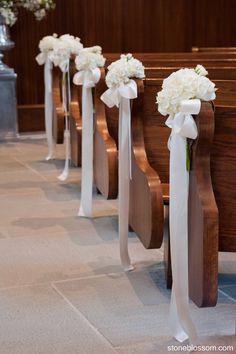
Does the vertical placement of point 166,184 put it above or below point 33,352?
above

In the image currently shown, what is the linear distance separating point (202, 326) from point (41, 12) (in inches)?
207

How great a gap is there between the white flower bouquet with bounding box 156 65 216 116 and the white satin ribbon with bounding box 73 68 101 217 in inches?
68.8

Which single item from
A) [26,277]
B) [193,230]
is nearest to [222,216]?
[193,230]

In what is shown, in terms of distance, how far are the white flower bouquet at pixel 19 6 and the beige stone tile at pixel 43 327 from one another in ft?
14.5

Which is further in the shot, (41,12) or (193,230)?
(41,12)

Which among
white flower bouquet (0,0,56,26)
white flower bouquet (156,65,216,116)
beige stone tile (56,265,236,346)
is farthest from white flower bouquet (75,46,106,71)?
white flower bouquet (0,0,56,26)

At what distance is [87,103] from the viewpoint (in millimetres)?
4641

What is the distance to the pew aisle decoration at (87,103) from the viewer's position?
4496 millimetres

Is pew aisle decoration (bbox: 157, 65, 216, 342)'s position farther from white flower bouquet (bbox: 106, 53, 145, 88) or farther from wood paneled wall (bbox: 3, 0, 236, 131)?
wood paneled wall (bbox: 3, 0, 236, 131)

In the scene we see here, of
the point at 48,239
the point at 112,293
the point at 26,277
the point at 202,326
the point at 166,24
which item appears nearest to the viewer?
the point at 202,326

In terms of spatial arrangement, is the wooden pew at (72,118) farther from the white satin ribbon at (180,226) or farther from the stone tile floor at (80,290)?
the white satin ribbon at (180,226)

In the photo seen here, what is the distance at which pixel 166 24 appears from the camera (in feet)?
29.1

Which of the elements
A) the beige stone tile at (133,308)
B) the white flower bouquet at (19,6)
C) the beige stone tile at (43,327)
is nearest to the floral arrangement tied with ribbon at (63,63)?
the white flower bouquet at (19,6)

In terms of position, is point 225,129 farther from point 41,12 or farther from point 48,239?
point 41,12
